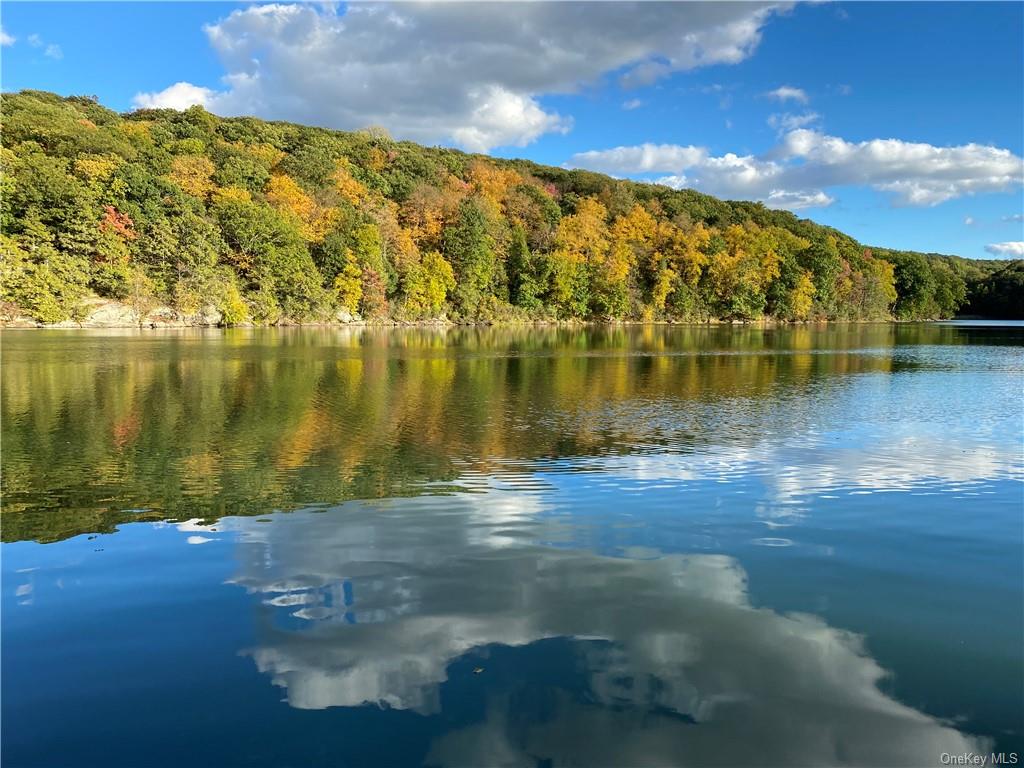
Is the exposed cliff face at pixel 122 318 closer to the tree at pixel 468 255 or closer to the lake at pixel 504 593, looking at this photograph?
the tree at pixel 468 255

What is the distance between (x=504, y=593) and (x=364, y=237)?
218 feet

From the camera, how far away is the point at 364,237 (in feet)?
227

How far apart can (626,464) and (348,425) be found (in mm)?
6700

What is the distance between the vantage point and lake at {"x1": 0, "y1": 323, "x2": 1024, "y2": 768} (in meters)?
4.52

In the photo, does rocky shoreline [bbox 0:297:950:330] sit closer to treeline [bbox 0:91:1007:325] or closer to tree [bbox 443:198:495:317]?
treeline [bbox 0:91:1007:325]

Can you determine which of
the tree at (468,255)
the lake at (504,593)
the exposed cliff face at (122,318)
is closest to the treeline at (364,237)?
the tree at (468,255)

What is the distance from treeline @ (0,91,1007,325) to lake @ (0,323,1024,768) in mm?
45710

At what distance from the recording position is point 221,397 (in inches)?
756

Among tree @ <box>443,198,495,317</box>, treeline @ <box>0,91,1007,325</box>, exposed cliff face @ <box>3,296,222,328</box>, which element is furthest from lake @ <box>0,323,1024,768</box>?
tree @ <box>443,198,495,317</box>

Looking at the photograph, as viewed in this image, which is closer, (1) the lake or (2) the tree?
(1) the lake

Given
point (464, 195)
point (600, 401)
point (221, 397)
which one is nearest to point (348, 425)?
point (221, 397)

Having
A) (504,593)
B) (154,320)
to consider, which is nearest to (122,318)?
(154,320)

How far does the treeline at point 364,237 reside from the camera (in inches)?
2103

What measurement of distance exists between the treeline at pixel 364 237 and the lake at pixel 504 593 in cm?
4571
